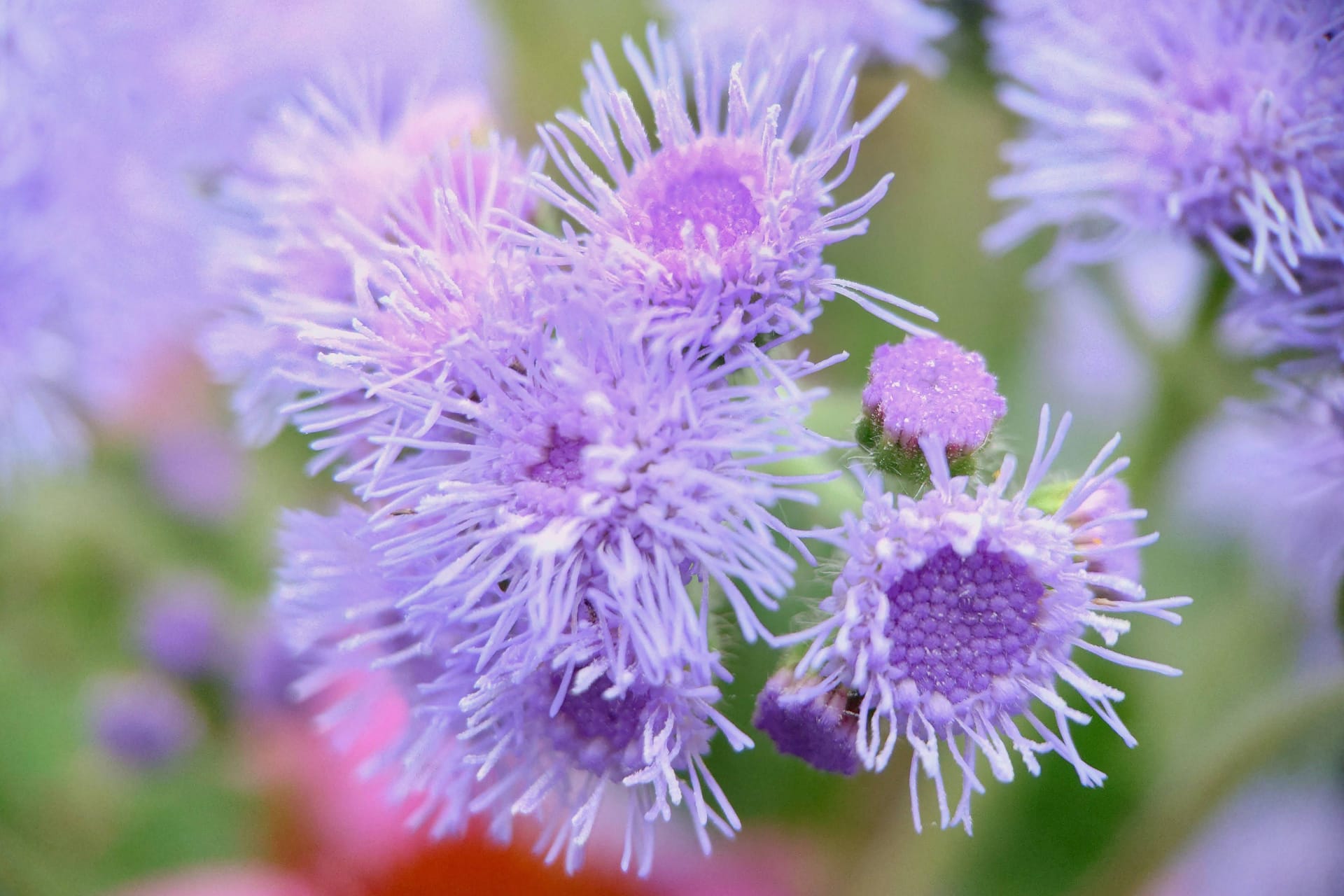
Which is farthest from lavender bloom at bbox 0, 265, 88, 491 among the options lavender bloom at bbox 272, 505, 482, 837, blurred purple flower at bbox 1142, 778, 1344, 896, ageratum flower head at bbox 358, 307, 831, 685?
blurred purple flower at bbox 1142, 778, 1344, 896

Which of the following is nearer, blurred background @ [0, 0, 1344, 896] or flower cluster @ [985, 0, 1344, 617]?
flower cluster @ [985, 0, 1344, 617]

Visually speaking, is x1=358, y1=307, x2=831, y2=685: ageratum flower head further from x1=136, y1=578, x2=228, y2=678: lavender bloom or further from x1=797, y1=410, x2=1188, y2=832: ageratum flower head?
x1=136, y1=578, x2=228, y2=678: lavender bloom

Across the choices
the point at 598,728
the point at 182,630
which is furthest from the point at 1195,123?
the point at 182,630

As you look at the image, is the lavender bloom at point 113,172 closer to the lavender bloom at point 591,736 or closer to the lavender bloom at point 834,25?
the lavender bloom at point 834,25

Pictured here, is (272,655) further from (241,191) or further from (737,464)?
(737,464)

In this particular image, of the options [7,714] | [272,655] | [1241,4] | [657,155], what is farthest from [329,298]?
[7,714]

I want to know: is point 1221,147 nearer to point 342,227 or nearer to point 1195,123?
point 1195,123

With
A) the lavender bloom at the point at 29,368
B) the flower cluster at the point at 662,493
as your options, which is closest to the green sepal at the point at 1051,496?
the flower cluster at the point at 662,493
